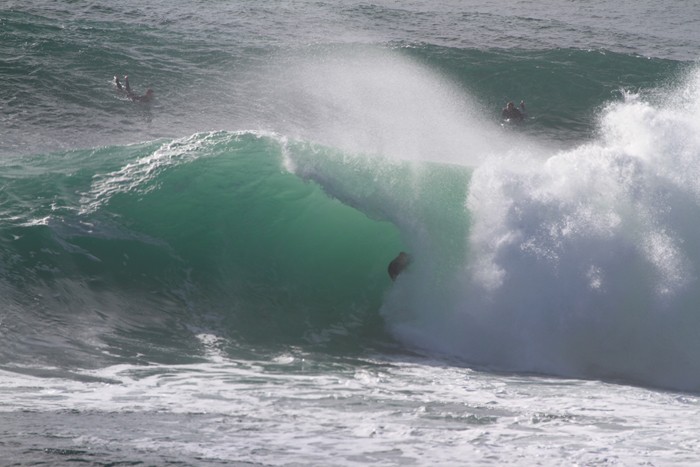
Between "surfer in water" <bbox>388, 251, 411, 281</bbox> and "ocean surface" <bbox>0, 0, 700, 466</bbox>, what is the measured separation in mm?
128

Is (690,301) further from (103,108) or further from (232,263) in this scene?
(103,108)

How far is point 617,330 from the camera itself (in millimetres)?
11844

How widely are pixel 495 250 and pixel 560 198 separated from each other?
4.05 feet

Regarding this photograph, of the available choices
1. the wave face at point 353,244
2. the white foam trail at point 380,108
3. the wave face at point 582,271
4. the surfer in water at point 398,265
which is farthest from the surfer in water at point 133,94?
the surfer in water at point 398,265

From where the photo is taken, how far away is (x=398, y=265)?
43.3ft

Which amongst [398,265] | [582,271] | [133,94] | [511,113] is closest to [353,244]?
[398,265]

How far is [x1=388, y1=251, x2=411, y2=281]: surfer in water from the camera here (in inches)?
519

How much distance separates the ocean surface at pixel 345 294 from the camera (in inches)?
330

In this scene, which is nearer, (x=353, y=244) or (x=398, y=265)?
(x=398, y=265)

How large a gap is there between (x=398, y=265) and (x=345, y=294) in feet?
2.88

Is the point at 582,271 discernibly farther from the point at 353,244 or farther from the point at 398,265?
the point at 353,244

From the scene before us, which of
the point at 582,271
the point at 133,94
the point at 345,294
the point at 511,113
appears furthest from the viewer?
the point at 511,113

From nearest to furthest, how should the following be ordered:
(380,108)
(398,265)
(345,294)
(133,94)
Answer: (398,265), (345,294), (380,108), (133,94)

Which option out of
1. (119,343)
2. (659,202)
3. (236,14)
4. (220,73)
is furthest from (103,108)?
(659,202)
